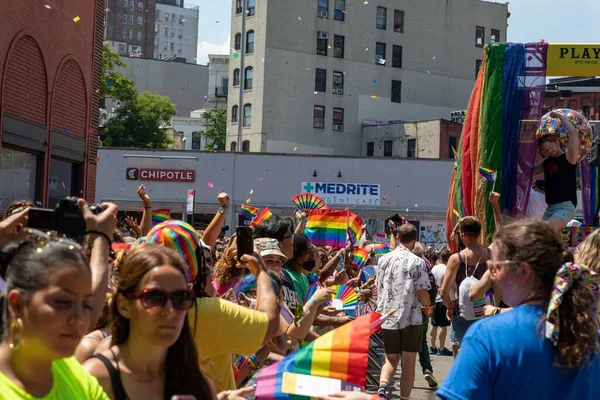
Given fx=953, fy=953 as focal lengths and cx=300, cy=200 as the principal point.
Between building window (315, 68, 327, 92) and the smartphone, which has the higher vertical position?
building window (315, 68, 327, 92)

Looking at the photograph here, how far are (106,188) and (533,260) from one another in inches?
1559

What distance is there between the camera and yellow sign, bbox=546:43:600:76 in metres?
9.12

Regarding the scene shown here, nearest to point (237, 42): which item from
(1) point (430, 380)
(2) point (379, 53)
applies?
(2) point (379, 53)

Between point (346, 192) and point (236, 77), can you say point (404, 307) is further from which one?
point (236, 77)

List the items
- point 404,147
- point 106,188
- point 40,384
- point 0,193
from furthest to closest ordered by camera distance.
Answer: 1. point 404,147
2. point 106,188
3. point 0,193
4. point 40,384

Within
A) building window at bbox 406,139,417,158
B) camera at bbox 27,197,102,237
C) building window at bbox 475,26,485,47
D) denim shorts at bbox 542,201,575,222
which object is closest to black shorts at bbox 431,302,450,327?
denim shorts at bbox 542,201,575,222

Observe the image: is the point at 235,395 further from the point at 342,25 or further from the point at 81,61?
the point at 342,25

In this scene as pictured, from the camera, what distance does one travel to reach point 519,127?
30.0 feet

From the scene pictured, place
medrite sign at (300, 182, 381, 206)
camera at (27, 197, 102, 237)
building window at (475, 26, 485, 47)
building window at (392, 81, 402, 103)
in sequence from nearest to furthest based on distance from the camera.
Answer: camera at (27, 197, 102, 237)
medrite sign at (300, 182, 381, 206)
building window at (392, 81, 402, 103)
building window at (475, 26, 485, 47)

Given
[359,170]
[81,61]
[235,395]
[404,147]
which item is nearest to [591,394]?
[235,395]

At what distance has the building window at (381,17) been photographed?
63.1 m

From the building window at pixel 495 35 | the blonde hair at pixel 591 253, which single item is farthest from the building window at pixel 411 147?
the blonde hair at pixel 591 253

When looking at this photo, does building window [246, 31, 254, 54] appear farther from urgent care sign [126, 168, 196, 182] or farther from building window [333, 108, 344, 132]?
urgent care sign [126, 168, 196, 182]

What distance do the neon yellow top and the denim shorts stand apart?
5958mm
